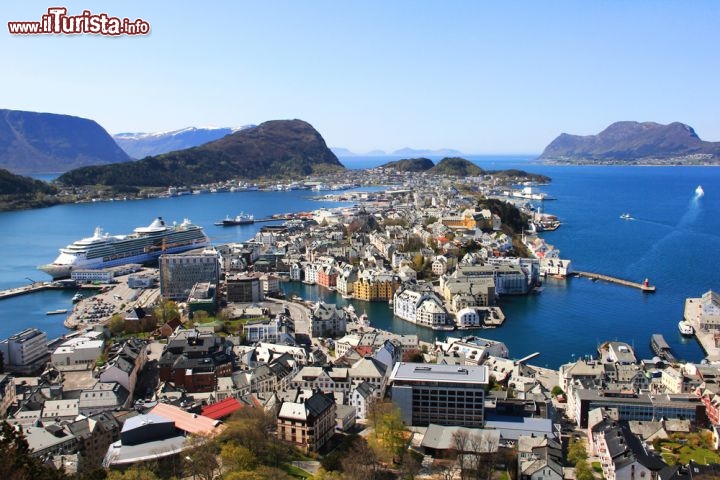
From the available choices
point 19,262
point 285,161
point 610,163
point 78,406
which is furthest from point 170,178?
point 610,163

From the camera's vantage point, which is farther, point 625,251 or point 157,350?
point 625,251

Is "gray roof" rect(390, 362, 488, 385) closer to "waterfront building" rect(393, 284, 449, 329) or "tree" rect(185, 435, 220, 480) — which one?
"tree" rect(185, 435, 220, 480)

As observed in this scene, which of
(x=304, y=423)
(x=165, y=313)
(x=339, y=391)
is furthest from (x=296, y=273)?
(x=304, y=423)

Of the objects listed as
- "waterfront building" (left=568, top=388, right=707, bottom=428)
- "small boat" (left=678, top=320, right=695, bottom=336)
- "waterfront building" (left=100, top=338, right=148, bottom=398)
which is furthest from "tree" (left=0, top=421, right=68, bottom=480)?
"small boat" (left=678, top=320, right=695, bottom=336)

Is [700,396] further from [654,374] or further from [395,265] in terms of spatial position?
[395,265]

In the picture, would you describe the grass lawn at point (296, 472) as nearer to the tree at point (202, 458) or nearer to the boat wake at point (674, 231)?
the tree at point (202, 458)

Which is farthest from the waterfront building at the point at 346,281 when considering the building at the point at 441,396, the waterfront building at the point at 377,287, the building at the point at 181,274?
the building at the point at 441,396
